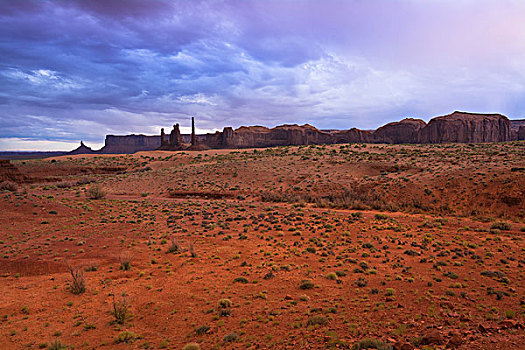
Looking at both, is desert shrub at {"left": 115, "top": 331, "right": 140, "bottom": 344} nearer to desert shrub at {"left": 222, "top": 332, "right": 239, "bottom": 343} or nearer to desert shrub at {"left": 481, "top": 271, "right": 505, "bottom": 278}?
desert shrub at {"left": 222, "top": 332, "right": 239, "bottom": 343}

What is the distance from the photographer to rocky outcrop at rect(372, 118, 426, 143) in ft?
300

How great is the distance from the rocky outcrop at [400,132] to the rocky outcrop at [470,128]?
9.49 metres

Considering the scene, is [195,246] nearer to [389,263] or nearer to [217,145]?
[389,263]

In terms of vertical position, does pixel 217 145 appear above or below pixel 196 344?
above

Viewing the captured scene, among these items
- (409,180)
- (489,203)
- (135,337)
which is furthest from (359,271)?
(409,180)

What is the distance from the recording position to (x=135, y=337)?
5.85 metres

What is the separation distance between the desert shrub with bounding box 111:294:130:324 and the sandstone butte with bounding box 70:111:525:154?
9169 cm

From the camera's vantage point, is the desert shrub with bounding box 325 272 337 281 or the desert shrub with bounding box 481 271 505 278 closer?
the desert shrub with bounding box 481 271 505 278

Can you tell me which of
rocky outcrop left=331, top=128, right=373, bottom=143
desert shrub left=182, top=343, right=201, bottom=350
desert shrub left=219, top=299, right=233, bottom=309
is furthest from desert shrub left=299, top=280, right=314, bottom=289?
rocky outcrop left=331, top=128, right=373, bottom=143

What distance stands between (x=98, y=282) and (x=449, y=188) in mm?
24373

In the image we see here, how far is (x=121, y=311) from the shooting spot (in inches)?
258

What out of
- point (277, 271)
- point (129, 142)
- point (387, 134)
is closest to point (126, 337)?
point (277, 271)

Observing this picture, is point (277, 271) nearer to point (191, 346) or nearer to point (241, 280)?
point (241, 280)

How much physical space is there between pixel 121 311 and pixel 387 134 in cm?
10486
